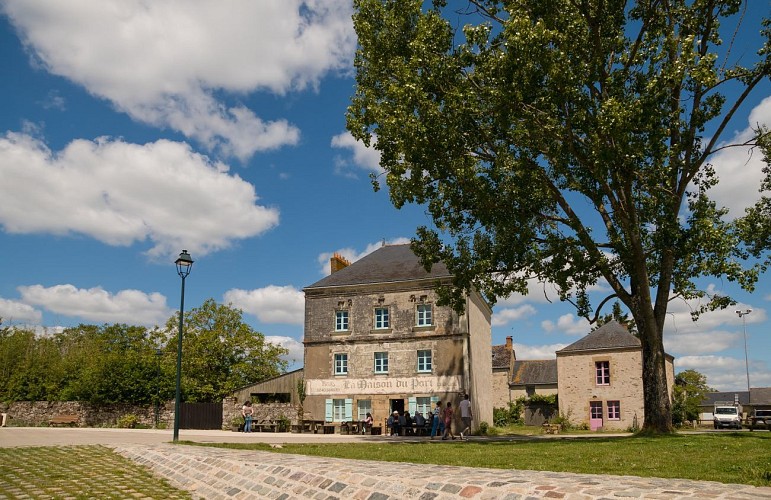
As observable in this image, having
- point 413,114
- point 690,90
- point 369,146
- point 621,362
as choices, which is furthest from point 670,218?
point 621,362

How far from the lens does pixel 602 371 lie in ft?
126

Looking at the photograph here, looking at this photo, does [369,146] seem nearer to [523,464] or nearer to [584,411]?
[523,464]

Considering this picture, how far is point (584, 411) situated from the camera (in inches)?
1500

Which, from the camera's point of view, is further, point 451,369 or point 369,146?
point 451,369

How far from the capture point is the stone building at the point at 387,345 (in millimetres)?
30328

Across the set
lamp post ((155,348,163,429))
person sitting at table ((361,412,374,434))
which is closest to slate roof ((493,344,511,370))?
person sitting at table ((361,412,374,434))

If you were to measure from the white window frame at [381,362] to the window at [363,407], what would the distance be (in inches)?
63.6

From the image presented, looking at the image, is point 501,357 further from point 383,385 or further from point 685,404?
point 383,385

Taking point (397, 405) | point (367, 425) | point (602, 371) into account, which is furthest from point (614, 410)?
point (367, 425)

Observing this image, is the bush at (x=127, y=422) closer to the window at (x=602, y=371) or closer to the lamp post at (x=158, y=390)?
the lamp post at (x=158, y=390)

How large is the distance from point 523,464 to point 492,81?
1020 cm

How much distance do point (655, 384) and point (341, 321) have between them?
17694mm

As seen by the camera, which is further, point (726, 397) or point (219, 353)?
point (726, 397)

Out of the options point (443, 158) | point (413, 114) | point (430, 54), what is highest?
point (430, 54)
